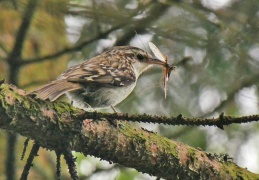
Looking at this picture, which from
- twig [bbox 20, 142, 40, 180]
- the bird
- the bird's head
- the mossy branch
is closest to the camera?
the mossy branch

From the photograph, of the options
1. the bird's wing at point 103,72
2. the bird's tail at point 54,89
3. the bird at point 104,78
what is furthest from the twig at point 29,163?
the bird's wing at point 103,72

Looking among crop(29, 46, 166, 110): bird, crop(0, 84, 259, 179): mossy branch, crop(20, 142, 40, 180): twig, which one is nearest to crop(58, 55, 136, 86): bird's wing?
crop(29, 46, 166, 110): bird

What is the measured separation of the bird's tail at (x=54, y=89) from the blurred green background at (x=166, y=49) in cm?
45

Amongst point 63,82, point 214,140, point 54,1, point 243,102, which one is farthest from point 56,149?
point 214,140

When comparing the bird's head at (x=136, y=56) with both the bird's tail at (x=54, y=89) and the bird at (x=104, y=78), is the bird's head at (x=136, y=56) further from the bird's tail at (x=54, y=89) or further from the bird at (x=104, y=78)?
the bird's tail at (x=54, y=89)

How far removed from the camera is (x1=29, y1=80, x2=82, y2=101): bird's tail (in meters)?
2.75

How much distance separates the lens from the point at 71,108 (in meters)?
2.67

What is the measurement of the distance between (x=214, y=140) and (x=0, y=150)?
6.25 ft

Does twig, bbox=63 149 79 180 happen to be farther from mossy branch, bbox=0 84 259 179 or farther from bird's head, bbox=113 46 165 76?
bird's head, bbox=113 46 165 76

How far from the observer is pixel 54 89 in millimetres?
3070

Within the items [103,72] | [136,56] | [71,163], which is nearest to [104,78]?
[103,72]

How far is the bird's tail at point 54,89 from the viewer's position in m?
2.75

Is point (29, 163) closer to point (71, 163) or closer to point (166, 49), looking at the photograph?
point (71, 163)

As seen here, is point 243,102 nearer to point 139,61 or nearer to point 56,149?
point 139,61
